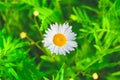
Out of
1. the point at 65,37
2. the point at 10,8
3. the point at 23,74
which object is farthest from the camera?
the point at 10,8

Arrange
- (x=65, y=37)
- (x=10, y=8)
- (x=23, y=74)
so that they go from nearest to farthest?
(x=23, y=74) < (x=65, y=37) < (x=10, y=8)

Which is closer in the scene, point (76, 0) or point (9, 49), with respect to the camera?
point (9, 49)

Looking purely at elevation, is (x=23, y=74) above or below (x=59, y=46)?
below

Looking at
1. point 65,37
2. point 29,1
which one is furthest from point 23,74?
point 29,1

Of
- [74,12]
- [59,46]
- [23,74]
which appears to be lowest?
[23,74]

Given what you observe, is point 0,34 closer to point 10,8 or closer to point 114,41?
point 10,8

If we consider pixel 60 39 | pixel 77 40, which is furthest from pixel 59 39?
pixel 77 40
